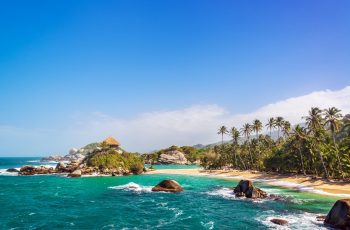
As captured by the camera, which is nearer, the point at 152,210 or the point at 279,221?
the point at 279,221

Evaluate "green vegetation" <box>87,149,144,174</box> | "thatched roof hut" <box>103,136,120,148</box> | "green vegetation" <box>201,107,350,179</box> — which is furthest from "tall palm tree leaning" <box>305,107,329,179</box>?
"thatched roof hut" <box>103,136,120,148</box>

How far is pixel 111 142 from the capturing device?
138 m

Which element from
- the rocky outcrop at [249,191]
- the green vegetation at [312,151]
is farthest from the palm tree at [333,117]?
the rocky outcrop at [249,191]

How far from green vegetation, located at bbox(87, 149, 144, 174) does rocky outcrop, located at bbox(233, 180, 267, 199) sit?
66.5m

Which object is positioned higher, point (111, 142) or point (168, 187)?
point (111, 142)

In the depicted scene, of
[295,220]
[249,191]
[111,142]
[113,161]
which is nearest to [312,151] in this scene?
[249,191]

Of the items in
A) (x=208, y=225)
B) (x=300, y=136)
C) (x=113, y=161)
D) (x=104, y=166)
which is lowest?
(x=208, y=225)

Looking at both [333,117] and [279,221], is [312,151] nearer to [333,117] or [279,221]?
[333,117]

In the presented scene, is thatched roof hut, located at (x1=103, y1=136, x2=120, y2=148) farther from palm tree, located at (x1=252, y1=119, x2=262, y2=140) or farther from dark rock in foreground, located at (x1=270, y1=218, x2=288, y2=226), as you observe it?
dark rock in foreground, located at (x1=270, y1=218, x2=288, y2=226)

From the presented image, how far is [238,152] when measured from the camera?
129875 millimetres

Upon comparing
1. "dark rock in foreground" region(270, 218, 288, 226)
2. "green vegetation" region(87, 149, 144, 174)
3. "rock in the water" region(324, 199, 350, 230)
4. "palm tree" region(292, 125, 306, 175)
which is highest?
"palm tree" region(292, 125, 306, 175)

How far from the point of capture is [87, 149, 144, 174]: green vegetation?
119 metres

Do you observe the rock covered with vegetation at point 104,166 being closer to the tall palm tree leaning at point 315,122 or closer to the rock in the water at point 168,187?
the rock in the water at point 168,187

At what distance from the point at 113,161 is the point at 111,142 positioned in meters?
19.2
